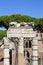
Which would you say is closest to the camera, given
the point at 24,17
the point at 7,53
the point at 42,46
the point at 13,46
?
the point at 7,53

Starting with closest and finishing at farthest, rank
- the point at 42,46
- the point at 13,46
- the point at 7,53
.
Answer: the point at 7,53 < the point at 13,46 < the point at 42,46

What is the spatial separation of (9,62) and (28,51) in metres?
3.74

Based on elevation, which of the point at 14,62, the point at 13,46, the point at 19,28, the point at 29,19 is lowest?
the point at 14,62

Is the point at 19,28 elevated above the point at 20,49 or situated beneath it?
elevated above

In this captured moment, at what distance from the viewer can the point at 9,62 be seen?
12.5 metres

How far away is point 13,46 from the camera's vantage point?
1345 centimetres

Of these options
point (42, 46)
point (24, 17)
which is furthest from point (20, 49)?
point (24, 17)

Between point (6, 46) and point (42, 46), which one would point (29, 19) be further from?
point (6, 46)

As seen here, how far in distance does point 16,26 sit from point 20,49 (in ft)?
3.97

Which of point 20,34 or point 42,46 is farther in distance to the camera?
point 42,46

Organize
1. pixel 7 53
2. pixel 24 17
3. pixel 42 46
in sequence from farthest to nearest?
1. pixel 24 17
2. pixel 42 46
3. pixel 7 53

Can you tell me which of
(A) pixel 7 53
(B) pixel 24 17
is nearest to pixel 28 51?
(A) pixel 7 53

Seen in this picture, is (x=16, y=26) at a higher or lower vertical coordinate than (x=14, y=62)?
higher

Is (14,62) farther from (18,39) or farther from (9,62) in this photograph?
(18,39)
